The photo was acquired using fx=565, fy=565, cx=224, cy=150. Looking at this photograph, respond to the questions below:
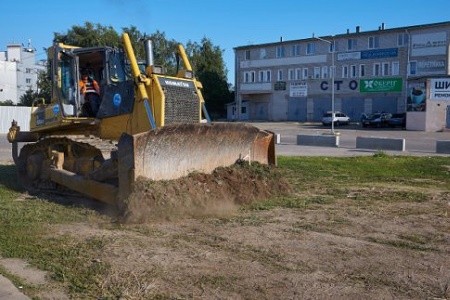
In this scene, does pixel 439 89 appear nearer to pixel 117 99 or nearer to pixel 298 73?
pixel 298 73

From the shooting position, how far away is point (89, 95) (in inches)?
450

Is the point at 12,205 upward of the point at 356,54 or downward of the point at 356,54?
downward

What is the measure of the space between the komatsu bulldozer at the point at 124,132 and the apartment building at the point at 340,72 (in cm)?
4903

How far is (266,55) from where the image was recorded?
8069 cm

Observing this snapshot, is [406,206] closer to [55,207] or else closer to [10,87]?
[55,207]

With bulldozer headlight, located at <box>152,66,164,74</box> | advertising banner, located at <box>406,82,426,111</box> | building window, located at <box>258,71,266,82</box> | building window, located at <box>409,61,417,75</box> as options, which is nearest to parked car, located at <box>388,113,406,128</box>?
advertising banner, located at <box>406,82,426,111</box>

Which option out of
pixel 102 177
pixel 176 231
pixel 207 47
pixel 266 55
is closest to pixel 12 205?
pixel 102 177

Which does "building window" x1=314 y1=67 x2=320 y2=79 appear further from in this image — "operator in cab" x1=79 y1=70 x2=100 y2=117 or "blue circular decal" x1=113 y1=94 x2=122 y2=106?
"blue circular decal" x1=113 y1=94 x2=122 y2=106

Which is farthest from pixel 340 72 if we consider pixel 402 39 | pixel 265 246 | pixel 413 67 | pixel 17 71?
pixel 265 246

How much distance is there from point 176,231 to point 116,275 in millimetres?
2210

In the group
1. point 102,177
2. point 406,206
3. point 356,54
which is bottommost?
point 406,206

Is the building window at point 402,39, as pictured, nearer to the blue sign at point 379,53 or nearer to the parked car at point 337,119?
the blue sign at point 379,53

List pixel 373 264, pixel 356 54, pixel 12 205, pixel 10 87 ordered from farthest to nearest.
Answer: pixel 10 87 → pixel 356 54 → pixel 12 205 → pixel 373 264

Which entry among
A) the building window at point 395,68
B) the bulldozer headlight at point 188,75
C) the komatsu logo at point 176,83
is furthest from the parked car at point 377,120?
the komatsu logo at point 176,83
